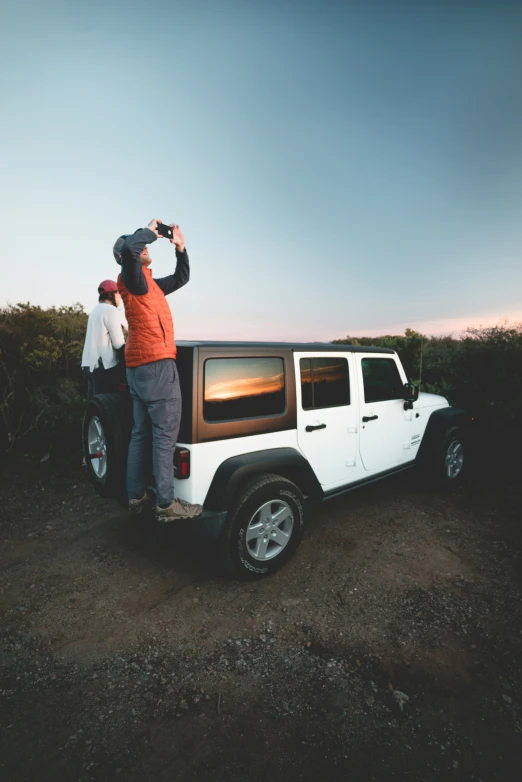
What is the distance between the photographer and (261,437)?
9.64ft

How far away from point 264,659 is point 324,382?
2.13 meters

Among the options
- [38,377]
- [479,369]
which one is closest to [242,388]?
[38,377]

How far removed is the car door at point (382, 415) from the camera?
12.6ft

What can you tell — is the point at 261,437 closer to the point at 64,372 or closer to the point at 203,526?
the point at 203,526

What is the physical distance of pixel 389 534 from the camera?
385cm

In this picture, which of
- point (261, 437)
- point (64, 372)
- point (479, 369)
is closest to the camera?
point (261, 437)

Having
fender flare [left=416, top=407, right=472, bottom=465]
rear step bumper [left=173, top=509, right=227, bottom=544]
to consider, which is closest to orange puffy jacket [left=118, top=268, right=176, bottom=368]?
rear step bumper [left=173, top=509, right=227, bottom=544]

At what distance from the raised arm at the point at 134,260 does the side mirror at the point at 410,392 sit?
2967 millimetres

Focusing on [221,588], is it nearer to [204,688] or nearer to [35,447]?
[204,688]

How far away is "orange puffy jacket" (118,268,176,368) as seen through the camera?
A: 8.48ft

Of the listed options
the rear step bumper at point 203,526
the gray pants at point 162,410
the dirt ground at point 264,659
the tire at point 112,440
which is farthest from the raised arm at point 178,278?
the dirt ground at point 264,659

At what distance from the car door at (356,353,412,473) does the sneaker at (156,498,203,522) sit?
6.23 ft

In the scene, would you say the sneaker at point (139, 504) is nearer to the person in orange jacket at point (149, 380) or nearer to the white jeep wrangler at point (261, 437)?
the person in orange jacket at point (149, 380)

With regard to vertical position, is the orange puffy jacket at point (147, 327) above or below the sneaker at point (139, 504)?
above
